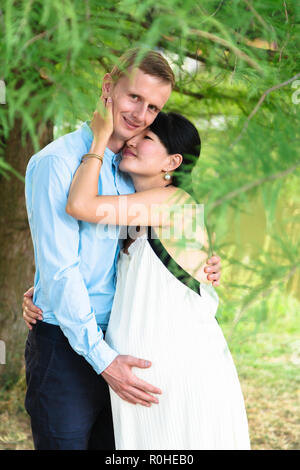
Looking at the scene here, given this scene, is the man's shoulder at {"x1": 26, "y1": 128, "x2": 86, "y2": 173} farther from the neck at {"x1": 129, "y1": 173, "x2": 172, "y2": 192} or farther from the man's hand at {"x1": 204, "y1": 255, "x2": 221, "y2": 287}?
the man's hand at {"x1": 204, "y1": 255, "x2": 221, "y2": 287}

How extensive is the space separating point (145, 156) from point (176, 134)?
3.9 inches

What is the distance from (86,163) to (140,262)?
257 mm

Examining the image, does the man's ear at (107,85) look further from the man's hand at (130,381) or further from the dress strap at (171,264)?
the man's hand at (130,381)

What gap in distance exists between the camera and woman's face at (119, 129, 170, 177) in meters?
1.27

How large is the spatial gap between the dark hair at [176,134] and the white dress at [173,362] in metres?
0.24

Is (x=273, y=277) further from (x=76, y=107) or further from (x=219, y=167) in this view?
(x=76, y=107)

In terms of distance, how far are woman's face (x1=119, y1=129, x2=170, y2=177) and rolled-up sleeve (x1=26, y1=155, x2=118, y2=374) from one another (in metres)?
0.15

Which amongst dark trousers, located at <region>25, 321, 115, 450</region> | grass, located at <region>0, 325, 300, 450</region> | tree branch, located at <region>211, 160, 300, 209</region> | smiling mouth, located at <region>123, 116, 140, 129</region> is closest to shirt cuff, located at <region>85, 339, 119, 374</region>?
dark trousers, located at <region>25, 321, 115, 450</region>

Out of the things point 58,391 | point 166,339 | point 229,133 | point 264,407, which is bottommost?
point 264,407

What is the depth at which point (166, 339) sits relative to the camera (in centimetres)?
120

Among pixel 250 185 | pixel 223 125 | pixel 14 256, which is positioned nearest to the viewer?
pixel 250 185

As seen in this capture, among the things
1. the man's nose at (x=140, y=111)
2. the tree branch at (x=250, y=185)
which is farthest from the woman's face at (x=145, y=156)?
the tree branch at (x=250, y=185)

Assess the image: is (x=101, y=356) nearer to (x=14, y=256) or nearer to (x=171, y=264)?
(x=171, y=264)

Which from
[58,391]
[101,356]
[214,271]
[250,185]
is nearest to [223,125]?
[214,271]
